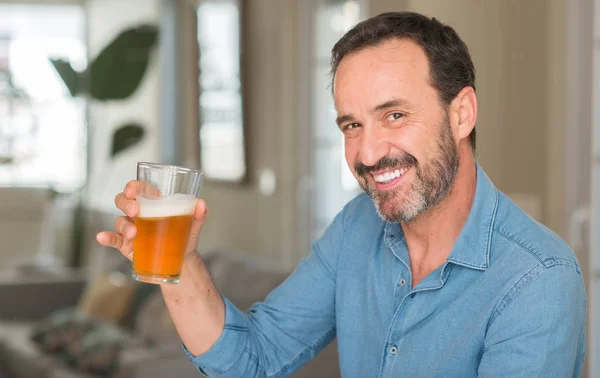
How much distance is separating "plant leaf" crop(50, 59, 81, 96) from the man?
458cm

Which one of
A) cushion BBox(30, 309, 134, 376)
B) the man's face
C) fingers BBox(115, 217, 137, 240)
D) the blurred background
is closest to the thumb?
fingers BBox(115, 217, 137, 240)

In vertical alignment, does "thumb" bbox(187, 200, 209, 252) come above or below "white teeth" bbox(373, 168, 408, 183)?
below

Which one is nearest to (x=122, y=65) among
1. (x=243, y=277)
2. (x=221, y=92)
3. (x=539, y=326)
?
(x=221, y=92)

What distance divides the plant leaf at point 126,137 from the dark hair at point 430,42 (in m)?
4.59

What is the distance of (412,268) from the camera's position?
1.47m

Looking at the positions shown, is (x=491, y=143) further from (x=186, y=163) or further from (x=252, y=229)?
(x=186, y=163)

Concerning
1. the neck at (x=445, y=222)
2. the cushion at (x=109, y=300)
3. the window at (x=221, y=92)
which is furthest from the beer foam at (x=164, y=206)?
the window at (x=221, y=92)

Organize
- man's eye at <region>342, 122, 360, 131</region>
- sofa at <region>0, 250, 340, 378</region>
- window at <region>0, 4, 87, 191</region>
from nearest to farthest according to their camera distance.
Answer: man's eye at <region>342, 122, 360, 131</region> < sofa at <region>0, 250, 340, 378</region> < window at <region>0, 4, 87, 191</region>

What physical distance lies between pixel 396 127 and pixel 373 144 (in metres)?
0.05

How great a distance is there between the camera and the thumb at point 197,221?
1.29 metres

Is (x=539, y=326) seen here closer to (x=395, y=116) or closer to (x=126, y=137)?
(x=395, y=116)

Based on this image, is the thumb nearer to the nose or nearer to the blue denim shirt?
the blue denim shirt

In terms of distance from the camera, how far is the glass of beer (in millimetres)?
1224

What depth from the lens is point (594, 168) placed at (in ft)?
7.73
